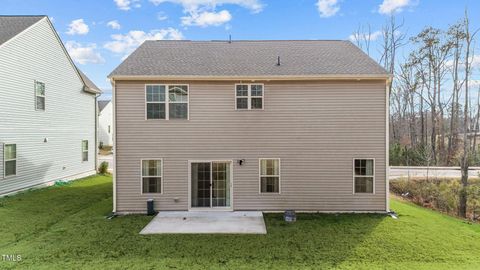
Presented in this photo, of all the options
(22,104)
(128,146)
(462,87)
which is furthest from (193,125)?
(462,87)

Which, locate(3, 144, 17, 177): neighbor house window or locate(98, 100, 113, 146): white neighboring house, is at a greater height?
locate(98, 100, 113, 146): white neighboring house

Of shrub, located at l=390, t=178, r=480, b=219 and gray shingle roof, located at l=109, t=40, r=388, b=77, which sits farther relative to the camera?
shrub, located at l=390, t=178, r=480, b=219

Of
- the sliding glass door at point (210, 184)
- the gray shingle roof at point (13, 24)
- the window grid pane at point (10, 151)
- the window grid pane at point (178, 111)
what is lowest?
the sliding glass door at point (210, 184)

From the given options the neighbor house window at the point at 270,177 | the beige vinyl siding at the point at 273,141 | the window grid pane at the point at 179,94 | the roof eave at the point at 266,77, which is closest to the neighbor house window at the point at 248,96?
the beige vinyl siding at the point at 273,141

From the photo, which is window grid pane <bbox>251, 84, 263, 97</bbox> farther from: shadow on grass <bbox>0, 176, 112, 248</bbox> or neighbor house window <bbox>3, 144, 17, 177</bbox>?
neighbor house window <bbox>3, 144, 17, 177</bbox>

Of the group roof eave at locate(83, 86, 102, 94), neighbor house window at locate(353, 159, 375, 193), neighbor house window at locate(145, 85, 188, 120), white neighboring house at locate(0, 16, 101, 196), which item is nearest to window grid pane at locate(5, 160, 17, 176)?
white neighboring house at locate(0, 16, 101, 196)

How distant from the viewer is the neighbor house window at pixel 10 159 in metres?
11.8

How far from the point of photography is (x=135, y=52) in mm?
11766

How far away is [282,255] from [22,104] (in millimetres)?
13742

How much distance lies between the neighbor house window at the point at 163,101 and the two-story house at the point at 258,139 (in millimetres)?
38

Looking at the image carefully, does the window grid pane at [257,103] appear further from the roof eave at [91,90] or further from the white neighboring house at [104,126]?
the white neighboring house at [104,126]

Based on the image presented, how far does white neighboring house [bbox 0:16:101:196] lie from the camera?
1190 centimetres

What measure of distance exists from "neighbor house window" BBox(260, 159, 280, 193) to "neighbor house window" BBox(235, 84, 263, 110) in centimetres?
217

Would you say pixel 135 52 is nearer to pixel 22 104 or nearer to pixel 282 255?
pixel 22 104
